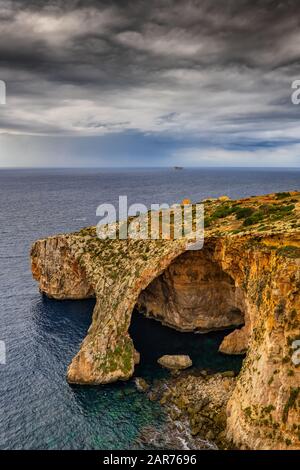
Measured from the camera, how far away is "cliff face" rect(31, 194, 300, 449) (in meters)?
38.3

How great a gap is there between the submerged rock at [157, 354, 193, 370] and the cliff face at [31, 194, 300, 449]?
16.1 feet

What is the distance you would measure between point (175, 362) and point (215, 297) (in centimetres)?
1602

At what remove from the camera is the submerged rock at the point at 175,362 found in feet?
186

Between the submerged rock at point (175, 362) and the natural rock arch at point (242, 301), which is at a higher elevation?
the natural rock arch at point (242, 301)

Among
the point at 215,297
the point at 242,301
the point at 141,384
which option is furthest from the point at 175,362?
the point at 215,297

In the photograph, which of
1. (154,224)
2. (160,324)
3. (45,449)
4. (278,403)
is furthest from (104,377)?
(154,224)

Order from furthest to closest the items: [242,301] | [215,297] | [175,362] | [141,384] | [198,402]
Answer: [215,297] < [242,301] < [175,362] < [141,384] < [198,402]

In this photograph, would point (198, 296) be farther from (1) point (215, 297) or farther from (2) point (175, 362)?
(2) point (175, 362)

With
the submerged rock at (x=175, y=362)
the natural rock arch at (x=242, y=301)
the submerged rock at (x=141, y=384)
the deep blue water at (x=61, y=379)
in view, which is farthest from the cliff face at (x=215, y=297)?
the submerged rock at (x=175, y=362)

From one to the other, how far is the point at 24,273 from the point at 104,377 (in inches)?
2046

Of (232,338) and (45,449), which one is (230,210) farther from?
(45,449)

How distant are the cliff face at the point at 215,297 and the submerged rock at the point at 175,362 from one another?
16.1 feet

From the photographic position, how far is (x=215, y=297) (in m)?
69.1

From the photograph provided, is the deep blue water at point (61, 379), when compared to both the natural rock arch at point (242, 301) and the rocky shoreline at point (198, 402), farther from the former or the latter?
the natural rock arch at point (242, 301)
